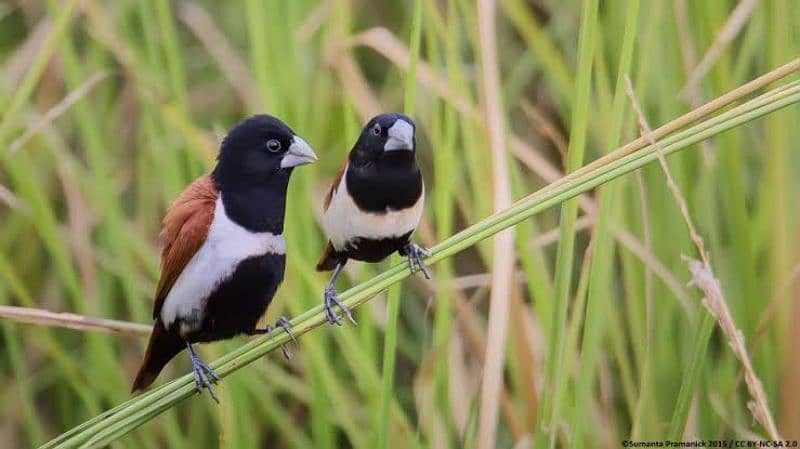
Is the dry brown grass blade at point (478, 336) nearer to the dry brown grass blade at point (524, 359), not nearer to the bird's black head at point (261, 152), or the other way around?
the dry brown grass blade at point (524, 359)

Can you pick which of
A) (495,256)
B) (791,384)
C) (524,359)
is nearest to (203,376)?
(495,256)

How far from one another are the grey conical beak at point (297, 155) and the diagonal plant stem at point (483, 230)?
0.11 metres

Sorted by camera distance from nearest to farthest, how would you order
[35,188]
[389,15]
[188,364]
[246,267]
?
[246,267] < [35,188] < [188,364] < [389,15]

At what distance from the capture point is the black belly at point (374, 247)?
98cm

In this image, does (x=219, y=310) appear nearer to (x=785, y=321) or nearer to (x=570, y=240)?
(x=570, y=240)

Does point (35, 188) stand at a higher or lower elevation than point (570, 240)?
higher

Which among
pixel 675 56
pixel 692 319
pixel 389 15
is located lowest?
pixel 692 319

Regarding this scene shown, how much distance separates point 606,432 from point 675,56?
1.57 ft

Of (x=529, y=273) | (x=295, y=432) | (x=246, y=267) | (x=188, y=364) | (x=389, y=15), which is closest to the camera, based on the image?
(x=246, y=267)

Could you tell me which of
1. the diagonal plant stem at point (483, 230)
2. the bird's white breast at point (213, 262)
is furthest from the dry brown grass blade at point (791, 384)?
the bird's white breast at point (213, 262)

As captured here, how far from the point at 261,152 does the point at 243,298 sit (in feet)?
0.50

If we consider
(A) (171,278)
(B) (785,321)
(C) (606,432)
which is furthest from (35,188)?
(B) (785,321)

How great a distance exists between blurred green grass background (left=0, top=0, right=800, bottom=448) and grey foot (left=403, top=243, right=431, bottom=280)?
0.45ft

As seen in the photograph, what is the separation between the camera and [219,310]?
40.6 inches
